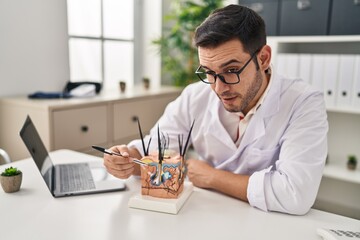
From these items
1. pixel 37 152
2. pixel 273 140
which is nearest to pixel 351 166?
pixel 273 140

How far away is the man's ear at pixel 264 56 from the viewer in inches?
45.9

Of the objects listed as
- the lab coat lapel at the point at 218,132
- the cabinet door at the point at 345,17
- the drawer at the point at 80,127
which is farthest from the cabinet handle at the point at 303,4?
Result: the drawer at the point at 80,127

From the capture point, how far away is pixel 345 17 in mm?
1932

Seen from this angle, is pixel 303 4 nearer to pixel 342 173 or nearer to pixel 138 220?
pixel 342 173

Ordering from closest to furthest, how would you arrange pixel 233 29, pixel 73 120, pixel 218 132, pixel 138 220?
pixel 138 220 < pixel 233 29 < pixel 218 132 < pixel 73 120

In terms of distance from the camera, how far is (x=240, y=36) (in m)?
1.09

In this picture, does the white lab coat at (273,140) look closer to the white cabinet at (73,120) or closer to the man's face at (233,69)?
the man's face at (233,69)

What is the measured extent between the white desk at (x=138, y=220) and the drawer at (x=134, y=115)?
3.64 feet

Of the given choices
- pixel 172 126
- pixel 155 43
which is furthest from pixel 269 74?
pixel 155 43

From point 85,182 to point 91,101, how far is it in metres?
0.90

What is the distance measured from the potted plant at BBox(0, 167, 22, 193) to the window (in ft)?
4.73

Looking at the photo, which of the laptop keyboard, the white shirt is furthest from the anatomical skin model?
the white shirt

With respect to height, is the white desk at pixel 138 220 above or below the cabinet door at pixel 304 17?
below

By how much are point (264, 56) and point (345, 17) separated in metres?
1.04
